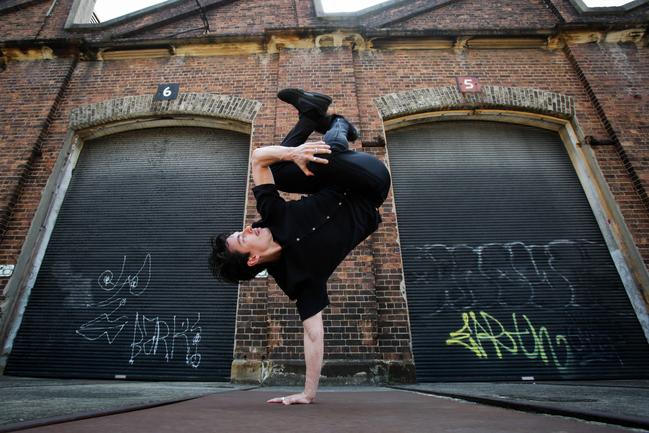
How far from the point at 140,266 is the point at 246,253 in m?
3.88

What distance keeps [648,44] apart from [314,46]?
5.94 meters

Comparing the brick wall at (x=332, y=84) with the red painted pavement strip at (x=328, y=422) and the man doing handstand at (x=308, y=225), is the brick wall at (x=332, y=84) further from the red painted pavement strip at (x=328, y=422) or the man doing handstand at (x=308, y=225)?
the red painted pavement strip at (x=328, y=422)

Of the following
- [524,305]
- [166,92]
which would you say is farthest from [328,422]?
[166,92]

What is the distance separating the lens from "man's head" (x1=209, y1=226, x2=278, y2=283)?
2014mm

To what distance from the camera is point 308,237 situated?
200 centimetres

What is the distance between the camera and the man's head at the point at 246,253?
2014 mm

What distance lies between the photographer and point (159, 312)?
488cm

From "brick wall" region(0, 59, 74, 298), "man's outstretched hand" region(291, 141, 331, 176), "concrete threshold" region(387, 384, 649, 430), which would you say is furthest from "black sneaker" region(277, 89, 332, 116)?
"brick wall" region(0, 59, 74, 298)

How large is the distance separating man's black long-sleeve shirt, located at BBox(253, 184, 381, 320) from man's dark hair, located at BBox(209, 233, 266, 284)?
14 centimetres

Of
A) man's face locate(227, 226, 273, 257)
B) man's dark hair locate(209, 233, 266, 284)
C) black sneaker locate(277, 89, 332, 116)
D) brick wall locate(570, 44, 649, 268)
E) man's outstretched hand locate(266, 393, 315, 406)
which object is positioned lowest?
man's outstretched hand locate(266, 393, 315, 406)

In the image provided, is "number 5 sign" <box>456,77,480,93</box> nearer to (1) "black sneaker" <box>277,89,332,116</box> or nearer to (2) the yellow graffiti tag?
(2) the yellow graffiti tag

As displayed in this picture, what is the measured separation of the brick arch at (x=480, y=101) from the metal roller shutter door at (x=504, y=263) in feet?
1.34

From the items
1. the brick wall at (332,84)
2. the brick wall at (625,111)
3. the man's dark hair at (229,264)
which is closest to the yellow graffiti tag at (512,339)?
the brick wall at (332,84)

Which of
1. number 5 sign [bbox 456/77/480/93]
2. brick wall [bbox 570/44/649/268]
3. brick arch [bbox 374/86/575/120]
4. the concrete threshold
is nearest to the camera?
the concrete threshold
